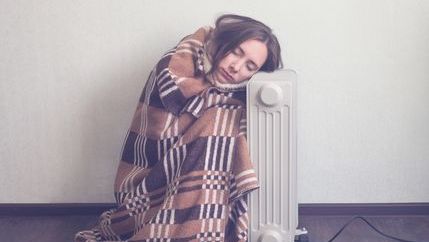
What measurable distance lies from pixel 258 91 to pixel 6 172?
2.84ft

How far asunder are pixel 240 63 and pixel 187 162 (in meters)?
0.24

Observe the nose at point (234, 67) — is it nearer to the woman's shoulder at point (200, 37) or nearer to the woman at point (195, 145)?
the woman at point (195, 145)

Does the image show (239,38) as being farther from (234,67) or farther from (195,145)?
(195,145)

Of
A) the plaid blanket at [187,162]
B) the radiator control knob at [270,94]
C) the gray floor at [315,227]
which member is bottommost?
the gray floor at [315,227]

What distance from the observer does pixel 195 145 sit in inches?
42.9

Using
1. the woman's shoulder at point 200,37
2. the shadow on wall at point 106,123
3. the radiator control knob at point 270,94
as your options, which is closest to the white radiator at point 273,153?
the radiator control knob at point 270,94

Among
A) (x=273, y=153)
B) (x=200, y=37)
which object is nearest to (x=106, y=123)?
(x=200, y=37)

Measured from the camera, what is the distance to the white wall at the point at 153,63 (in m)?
1.35

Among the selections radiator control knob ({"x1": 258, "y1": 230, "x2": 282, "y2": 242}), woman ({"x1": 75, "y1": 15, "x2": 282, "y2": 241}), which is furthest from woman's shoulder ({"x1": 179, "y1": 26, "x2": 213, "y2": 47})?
radiator control knob ({"x1": 258, "y1": 230, "x2": 282, "y2": 242})

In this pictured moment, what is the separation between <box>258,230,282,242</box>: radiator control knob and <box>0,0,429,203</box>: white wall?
0.40 metres

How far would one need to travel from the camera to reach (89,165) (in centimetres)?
150

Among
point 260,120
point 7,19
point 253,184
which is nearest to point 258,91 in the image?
point 260,120

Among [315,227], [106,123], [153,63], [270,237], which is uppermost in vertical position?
[153,63]

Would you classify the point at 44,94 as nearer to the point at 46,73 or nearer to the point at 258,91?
the point at 46,73
